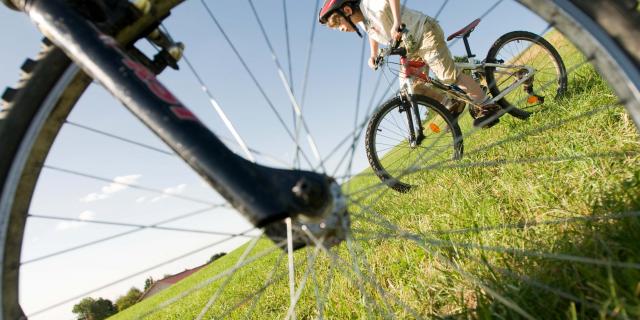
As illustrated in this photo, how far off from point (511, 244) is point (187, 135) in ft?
4.16

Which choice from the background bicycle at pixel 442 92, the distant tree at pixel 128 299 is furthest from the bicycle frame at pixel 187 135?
the distant tree at pixel 128 299

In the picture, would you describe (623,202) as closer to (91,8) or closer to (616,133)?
(616,133)

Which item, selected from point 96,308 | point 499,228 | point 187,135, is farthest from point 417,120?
point 96,308

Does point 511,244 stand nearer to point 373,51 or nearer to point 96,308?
point 373,51

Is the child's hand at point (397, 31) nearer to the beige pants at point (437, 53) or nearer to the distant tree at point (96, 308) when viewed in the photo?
the beige pants at point (437, 53)

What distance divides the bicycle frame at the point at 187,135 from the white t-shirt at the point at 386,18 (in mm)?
2985

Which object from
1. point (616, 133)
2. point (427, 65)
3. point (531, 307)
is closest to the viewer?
point (531, 307)

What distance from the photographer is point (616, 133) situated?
196 cm

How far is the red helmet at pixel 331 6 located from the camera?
3.65 metres

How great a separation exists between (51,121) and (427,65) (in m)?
3.33

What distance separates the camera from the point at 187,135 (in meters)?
0.88

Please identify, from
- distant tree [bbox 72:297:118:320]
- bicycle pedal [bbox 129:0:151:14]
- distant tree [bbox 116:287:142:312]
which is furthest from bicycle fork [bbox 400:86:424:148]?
distant tree [bbox 116:287:142:312]

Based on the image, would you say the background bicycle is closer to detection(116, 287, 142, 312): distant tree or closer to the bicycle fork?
the bicycle fork

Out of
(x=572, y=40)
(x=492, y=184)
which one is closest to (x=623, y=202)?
(x=572, y=40)
